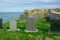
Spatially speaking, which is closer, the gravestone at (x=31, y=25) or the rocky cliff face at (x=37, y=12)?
the gravestone at (x=31, y=25)

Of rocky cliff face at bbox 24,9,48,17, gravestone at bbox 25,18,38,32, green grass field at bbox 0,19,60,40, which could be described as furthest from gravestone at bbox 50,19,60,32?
rocky cliff face at bbox 24,9,48,17

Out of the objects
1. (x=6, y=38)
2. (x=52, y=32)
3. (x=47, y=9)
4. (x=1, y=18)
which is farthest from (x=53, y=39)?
(x=47, y=9)

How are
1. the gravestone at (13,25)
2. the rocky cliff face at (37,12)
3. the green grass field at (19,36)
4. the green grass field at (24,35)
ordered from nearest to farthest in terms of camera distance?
the green grass field at (19,36)
the green grass field at (24,35)
the gravestone at (13,25)
the rocky cliff face at (37,12)

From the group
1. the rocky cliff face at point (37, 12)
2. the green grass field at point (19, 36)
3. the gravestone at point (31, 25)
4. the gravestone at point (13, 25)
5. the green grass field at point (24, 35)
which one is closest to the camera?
the green grass field at point (19, 36)

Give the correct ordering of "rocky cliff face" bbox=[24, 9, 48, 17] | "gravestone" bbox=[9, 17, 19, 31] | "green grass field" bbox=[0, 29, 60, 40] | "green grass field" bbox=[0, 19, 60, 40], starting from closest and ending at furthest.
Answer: "green grass field" bbox=[0, 29, 60, 40] → "green grass field" bbox=[0, 19, 60, 40] → "gravestone" bbox=[9, 17, 19, 31] → "rocky cliff face" bbox=[24, 9, 48, 17]

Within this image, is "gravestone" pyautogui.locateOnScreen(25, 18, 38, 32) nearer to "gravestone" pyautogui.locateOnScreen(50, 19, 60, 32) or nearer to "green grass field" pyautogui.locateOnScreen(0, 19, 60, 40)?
"green grass field" pyautogui.locateOnScreen(0, 19, 60, 40)

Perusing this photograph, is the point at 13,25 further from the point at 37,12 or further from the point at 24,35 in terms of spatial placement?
the point at 37,12

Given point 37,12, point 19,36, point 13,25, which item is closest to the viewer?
point 19,36

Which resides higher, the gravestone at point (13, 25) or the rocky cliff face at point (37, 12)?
the rocky cliff face at point (37, 12)

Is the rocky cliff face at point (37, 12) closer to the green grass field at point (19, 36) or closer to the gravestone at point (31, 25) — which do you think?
the gravestone at point (31, 25)

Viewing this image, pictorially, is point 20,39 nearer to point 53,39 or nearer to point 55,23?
point 53,39

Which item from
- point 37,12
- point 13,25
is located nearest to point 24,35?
point 13,25

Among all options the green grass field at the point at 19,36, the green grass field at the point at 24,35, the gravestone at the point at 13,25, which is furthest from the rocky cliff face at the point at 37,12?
the green grass field at the point at 19,36

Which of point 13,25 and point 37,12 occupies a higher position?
point 37,12
